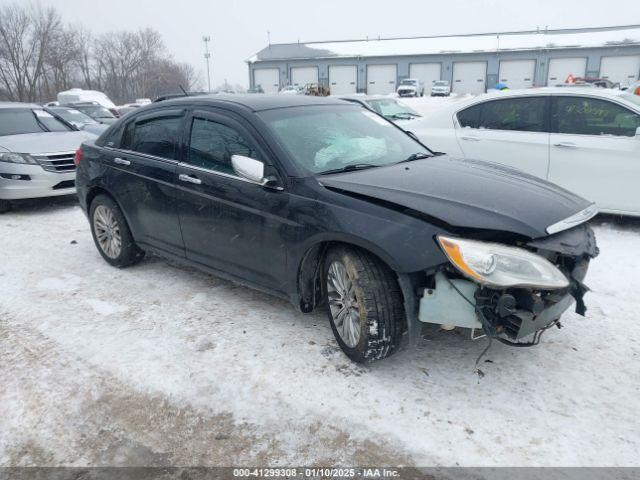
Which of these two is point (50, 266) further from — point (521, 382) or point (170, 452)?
point (521, 382)

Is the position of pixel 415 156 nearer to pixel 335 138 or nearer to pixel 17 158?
pixel 335 138

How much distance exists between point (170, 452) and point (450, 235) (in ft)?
5.98

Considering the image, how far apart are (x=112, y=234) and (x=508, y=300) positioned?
152 inches

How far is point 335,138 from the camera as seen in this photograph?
12.4ft

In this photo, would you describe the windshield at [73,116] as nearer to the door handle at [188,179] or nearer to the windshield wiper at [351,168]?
the door handle at [188,179]

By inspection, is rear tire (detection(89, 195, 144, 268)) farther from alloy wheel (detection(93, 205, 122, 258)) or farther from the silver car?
the silver car

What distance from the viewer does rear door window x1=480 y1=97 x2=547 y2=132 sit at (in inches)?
236

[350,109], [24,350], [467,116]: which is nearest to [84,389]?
[24,350]

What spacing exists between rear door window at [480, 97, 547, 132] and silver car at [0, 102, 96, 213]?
6.07 m

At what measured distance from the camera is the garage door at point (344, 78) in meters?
56.8

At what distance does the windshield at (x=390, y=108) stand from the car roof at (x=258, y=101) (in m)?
7.59

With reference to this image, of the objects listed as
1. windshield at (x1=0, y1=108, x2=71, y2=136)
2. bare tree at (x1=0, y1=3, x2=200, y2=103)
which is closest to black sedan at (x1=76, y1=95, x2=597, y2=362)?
windshield at (x1=0, y1=108, x2=71, y2=136)

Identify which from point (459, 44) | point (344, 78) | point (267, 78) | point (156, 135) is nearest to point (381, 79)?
point (344, 78)

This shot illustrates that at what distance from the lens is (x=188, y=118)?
4.06m
